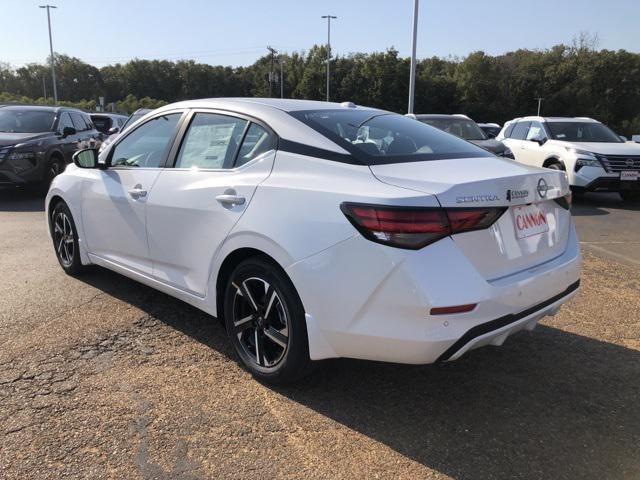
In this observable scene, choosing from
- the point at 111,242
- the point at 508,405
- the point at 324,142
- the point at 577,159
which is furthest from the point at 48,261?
the point at 577,159

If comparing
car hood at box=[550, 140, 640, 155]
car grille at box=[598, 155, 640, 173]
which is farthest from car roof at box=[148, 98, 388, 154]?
car hood at box=[550, 140, 640, 155]

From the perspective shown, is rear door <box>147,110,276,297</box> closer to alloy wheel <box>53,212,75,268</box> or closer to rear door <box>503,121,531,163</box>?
alloy wheel <box>53,212,75,268</box>

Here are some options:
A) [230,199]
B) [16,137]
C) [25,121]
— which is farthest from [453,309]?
[25,121]

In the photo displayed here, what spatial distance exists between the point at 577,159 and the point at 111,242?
870 centimetres

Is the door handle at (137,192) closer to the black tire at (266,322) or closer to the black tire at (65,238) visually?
the black tire at (266,322)

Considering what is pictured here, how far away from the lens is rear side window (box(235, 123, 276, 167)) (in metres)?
3.23

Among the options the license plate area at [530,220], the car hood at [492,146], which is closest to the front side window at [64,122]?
the car hood at [492,146]

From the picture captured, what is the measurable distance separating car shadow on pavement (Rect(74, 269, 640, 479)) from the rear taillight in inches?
39.1

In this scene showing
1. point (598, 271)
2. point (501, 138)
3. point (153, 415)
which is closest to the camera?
point (153, 415)

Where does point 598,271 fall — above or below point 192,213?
below

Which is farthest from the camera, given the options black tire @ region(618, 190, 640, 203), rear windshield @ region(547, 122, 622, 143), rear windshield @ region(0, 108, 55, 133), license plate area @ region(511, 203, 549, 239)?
rear windshield @ region(547, 122, 622, 143)

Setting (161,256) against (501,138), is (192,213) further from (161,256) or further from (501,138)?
(501,138)

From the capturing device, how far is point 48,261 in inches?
230

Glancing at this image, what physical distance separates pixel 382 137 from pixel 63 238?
338 centimetres
